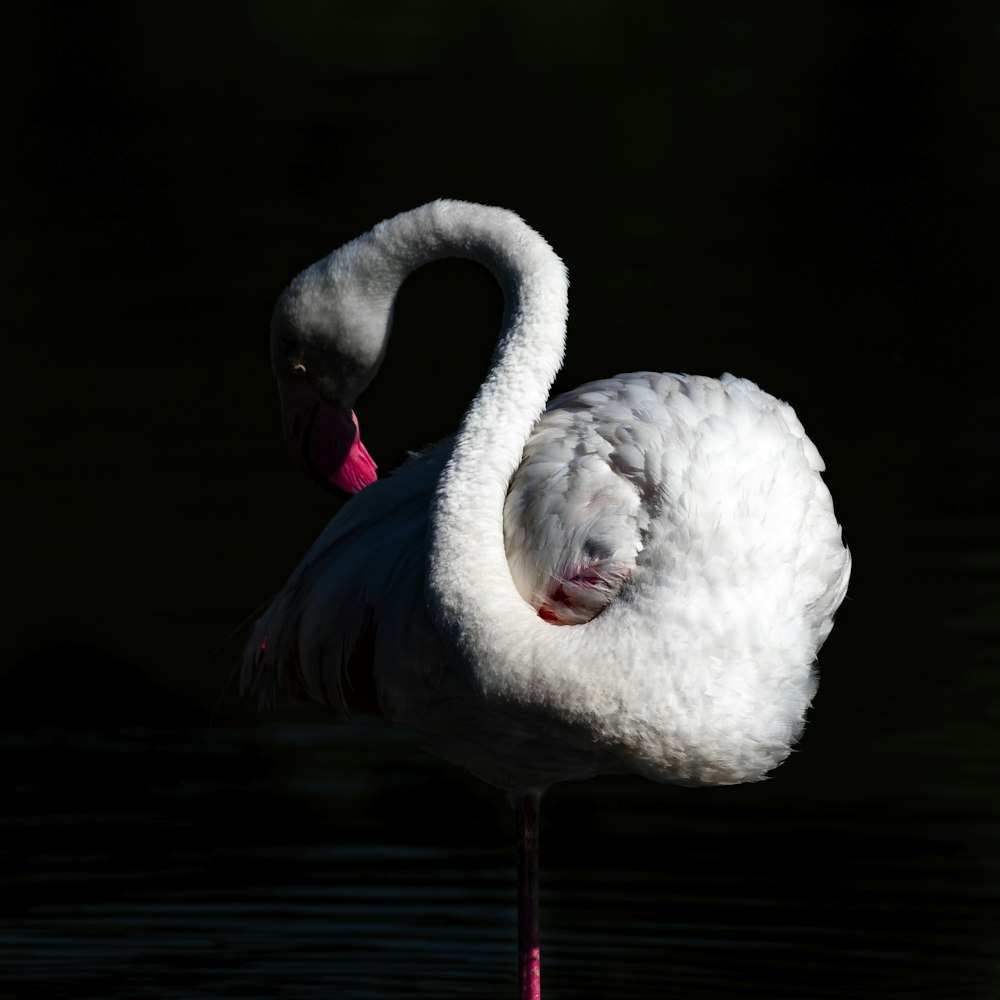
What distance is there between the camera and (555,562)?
4.27 metres

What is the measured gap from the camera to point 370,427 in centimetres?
995

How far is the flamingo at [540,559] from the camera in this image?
12.4 feet

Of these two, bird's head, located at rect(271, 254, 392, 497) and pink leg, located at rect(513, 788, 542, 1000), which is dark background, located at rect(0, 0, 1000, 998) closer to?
pink leg, located at rect(513, 788, 542, 1000)

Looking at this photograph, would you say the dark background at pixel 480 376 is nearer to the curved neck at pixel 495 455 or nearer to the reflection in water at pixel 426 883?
the reflection in water at pixel 426 883

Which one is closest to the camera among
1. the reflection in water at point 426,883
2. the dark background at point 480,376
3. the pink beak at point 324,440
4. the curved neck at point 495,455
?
the curved neck at point 495,455

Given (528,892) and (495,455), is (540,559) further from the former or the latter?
(528,892)

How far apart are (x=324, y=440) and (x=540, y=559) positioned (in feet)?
2.62

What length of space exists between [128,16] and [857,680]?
1609cm

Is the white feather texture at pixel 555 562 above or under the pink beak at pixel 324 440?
under

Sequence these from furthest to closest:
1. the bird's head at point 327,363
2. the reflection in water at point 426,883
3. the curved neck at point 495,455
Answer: the reflection in water at point 426,883, the bird's head at point 327,363, the curved neck at point 495,455

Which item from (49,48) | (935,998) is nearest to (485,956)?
(935,998)

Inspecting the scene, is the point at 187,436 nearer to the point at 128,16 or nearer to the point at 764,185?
the point at 764,185

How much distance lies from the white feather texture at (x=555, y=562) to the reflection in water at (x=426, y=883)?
2.30ft

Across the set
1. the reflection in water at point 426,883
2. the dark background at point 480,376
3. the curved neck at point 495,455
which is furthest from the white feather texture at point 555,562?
the dark background at point 480,376
